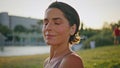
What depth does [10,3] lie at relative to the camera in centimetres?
171

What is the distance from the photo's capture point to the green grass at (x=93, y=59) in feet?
5.35

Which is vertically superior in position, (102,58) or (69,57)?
(69,57)

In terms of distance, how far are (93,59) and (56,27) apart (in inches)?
44.2

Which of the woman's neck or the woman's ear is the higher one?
the woman's ear

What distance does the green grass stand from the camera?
1631mm

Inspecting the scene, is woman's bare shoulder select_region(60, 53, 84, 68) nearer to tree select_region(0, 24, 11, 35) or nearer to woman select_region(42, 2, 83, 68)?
woman select_region(42, 2, 83, 68)

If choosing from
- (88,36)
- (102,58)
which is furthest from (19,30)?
(102,58)

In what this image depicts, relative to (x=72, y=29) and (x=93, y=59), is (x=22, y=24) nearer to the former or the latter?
(x=93, y=59)

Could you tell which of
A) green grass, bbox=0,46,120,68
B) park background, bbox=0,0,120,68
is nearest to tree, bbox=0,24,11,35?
park background, bbox=0,0,120,68

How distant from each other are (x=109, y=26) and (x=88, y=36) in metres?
0.15

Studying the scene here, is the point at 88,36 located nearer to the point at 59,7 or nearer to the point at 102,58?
the point at 102,58

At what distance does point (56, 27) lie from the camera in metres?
0.57

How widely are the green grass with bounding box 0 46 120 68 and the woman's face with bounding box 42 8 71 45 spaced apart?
1.06m

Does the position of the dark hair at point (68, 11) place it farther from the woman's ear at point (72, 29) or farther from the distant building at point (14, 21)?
the distant building at point (14, 21)
